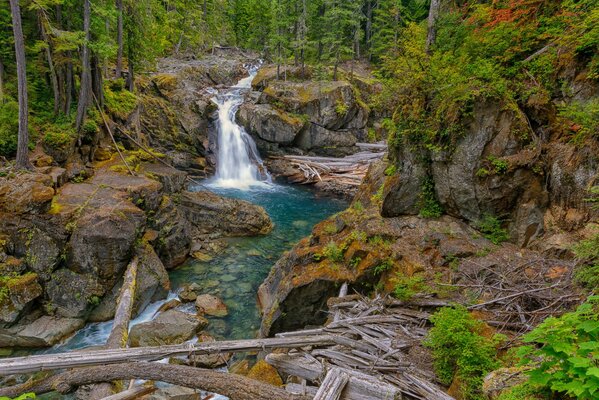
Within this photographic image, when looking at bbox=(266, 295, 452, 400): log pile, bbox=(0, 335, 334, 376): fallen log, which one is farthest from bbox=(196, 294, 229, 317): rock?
bbox=(266, 295, 452, 400): log pile

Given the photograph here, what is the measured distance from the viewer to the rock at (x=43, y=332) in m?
8.53

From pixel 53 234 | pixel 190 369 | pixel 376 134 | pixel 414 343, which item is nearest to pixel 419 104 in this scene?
pixel 414 343

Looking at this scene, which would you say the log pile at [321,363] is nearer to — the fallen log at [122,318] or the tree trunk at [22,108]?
the fallen log at [122,318]

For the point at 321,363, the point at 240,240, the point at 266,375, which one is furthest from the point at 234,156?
the point at 321,363

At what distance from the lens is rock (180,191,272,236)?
15609mm

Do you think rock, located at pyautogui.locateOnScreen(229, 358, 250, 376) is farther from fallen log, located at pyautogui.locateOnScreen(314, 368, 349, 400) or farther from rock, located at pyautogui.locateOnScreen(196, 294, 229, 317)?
fallen log, located at pyautogui.locateOnScreen(314, 368, 349, 400)

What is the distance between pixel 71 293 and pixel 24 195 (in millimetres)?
3247

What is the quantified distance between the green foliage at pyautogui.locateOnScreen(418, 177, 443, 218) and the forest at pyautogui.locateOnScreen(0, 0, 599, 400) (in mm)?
36

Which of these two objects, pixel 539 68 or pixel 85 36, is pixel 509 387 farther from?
pixel 85 36

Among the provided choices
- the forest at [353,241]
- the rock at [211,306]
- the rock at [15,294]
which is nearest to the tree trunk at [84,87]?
the forest at [353,241]

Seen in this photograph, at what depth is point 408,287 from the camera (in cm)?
637

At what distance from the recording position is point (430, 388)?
4.23 metres

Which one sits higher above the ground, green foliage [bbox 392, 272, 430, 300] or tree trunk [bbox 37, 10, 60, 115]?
tree trunk [bbox 37, 10, 60, 115]

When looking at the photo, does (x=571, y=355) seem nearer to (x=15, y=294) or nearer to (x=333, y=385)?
(x=333, y=385)
